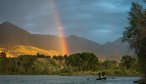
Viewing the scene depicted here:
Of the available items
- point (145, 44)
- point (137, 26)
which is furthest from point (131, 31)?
point (145, 44)

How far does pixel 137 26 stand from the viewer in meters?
97.2

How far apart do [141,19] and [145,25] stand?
3216 mm

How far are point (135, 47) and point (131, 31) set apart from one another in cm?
565

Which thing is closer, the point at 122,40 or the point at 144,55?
the point at 144,55

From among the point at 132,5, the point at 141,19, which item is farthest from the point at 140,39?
the point at 132,5

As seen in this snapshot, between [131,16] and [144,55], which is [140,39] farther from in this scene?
[131,16]

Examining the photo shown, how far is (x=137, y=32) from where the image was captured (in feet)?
317

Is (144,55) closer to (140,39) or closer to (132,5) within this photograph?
(140,39)

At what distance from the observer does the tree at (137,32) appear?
9193cm

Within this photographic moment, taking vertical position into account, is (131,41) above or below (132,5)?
below

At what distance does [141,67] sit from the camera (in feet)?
318

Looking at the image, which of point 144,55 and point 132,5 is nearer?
point 144,55

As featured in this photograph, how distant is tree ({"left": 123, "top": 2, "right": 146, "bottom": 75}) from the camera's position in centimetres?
9193

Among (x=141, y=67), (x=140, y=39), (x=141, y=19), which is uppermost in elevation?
(x=141, y=19)
